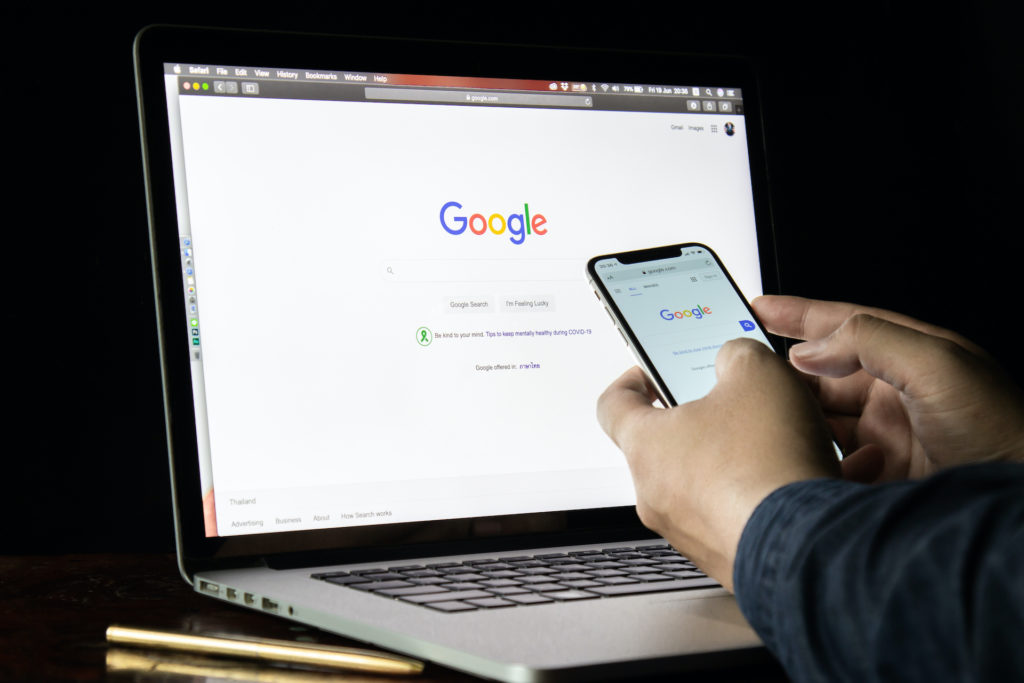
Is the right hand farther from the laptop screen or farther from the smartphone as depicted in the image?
the laptop screen

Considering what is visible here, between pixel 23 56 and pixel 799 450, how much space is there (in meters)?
0.90

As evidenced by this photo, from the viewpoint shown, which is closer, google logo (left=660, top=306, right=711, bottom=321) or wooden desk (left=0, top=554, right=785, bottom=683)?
wooden desk (left=0, top=554, right=785, bottom=683)

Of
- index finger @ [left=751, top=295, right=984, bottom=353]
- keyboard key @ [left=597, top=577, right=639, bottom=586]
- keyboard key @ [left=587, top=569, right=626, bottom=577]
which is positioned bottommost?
keyboard key @ [left=587, top=569, right=626, bottom=577]

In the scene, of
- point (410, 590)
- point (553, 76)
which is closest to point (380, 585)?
point (410, 590)

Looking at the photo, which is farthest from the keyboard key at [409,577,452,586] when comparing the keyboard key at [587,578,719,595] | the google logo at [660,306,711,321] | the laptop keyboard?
the google logo at [660,306,711,321]

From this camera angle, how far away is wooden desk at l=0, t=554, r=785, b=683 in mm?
461

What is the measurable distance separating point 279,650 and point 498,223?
417mm

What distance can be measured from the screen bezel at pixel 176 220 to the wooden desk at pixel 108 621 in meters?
0.06

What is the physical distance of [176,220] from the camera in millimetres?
694

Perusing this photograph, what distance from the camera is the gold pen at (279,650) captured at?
453 millimetres

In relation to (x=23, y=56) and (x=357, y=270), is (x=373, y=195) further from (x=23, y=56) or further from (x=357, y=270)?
(x=23, y=56)

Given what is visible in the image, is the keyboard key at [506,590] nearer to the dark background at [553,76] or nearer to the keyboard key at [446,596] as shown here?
the keyboard key at [446,596]

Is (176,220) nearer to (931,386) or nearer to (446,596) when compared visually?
(446,596)

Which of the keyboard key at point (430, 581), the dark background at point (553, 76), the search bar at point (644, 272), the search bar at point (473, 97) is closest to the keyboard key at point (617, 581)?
the keyboard key at point (430, 581)
